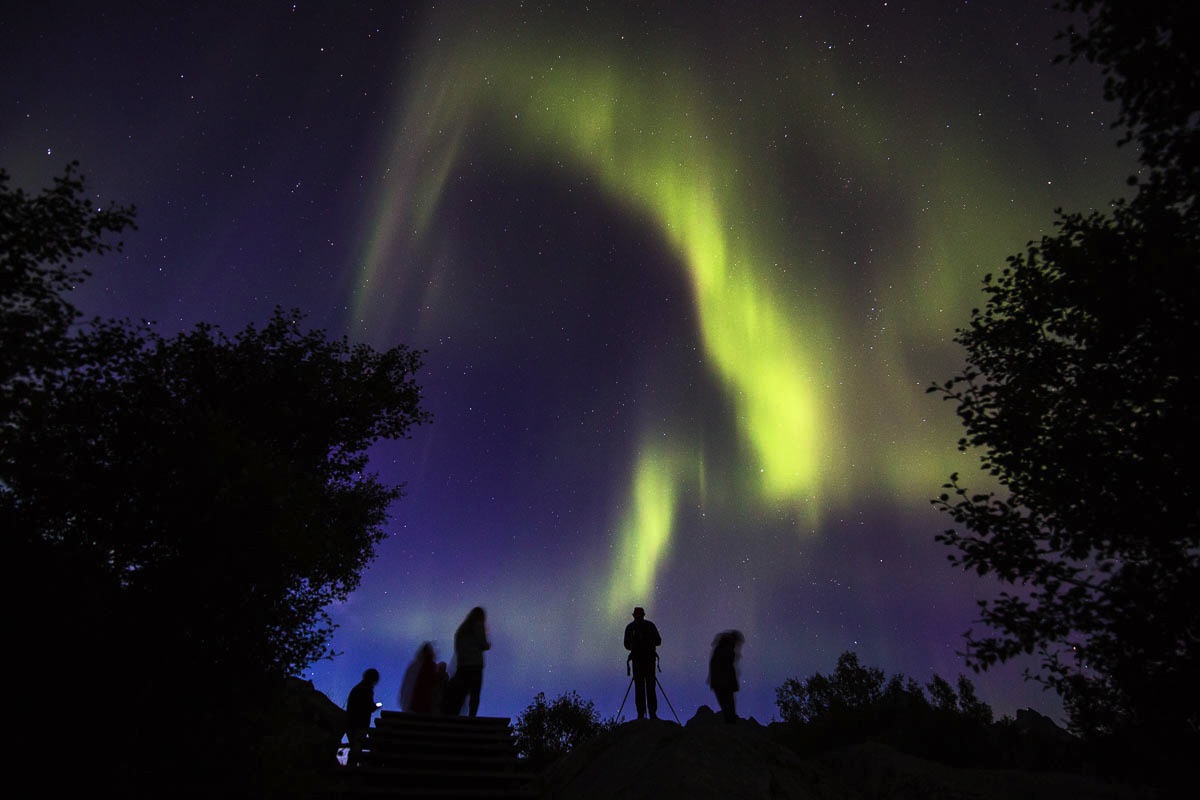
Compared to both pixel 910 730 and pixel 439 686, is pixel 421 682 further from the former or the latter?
pixel 910 730

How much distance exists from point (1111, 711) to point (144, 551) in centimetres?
2261

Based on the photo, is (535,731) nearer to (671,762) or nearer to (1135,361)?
(671,762)

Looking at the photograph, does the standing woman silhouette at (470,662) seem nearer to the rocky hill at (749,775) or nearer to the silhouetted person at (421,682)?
the silhouetted person at (421,682)

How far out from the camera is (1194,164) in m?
8.82

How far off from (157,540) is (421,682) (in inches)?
325

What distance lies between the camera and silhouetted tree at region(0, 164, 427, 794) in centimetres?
1191

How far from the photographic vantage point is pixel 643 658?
15.0 meters

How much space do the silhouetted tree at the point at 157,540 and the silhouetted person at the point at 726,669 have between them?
34.9 feet

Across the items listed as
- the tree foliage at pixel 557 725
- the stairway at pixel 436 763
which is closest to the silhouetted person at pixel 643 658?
the stairway at pixel 436 763

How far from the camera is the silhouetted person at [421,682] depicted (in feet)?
52.3

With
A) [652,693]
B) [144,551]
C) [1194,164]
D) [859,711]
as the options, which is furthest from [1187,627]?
[144,551]

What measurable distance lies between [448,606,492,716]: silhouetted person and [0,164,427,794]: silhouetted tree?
4.46 m

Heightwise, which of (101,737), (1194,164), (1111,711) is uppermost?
(1194,164)

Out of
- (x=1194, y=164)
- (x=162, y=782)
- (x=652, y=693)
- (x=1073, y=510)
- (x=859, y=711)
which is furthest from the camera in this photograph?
(x=859, y=711)
